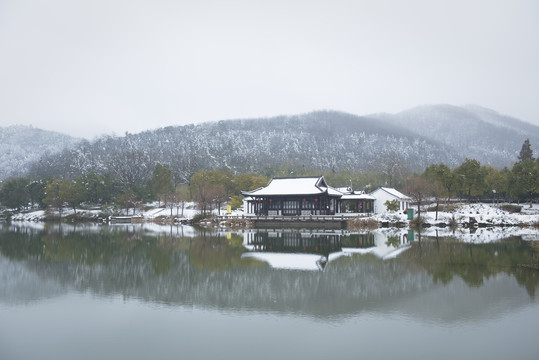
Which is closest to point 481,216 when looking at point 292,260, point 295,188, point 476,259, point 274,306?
point 295,188

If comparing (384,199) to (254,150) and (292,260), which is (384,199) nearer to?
(292,260)

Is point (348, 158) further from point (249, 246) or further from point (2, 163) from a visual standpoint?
point (2, 163)

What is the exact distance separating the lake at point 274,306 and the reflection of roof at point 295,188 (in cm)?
2333

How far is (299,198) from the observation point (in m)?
46.1

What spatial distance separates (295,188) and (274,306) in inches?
1372

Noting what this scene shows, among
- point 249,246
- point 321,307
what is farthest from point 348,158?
point 321,307


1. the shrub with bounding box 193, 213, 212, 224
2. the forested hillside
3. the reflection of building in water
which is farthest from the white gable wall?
the forested hillside

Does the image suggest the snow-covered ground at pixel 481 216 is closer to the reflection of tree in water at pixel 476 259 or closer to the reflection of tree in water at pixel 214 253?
the reflection of tree in water at pixel 476 259

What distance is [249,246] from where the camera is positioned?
86.2 feet

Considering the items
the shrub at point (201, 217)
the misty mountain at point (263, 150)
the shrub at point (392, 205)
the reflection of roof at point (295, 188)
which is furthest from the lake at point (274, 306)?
the misty mountain at point (263, 150)

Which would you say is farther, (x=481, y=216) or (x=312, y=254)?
(x=481, y=216)

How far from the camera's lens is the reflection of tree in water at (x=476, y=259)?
1491 centimetres

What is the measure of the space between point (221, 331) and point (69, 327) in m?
3.71

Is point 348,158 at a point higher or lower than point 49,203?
higher
